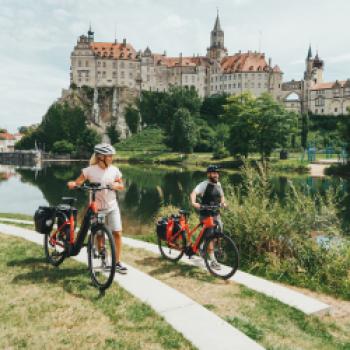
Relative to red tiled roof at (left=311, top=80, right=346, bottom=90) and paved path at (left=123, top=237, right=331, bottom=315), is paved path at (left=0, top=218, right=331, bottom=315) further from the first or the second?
red tiled roof at (left=311, top=80, right=346, bottom=90)

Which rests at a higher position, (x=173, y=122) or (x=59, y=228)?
(x=173, y=122)

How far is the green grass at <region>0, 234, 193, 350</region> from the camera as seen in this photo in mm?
5281

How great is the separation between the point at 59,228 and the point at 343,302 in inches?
238

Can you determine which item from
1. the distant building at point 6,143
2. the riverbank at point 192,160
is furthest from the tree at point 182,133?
the distant building at point 6,143

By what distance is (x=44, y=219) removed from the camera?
A: 27.4ft

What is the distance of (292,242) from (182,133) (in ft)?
250

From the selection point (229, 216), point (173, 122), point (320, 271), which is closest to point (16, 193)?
point (229, 216)

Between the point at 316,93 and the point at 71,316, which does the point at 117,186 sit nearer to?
the point at 71,316

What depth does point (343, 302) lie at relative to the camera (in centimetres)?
765

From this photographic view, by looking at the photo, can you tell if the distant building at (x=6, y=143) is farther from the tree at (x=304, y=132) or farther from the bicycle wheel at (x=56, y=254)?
the bicycle wheel at (x=56, y=254)

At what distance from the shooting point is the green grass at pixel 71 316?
17.3 feet

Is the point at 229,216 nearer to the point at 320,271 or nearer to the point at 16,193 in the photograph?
the point at 320,271

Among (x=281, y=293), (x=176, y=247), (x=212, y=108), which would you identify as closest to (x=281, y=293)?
(x=281, y=293)

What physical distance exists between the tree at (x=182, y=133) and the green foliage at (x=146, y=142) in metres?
8.76
